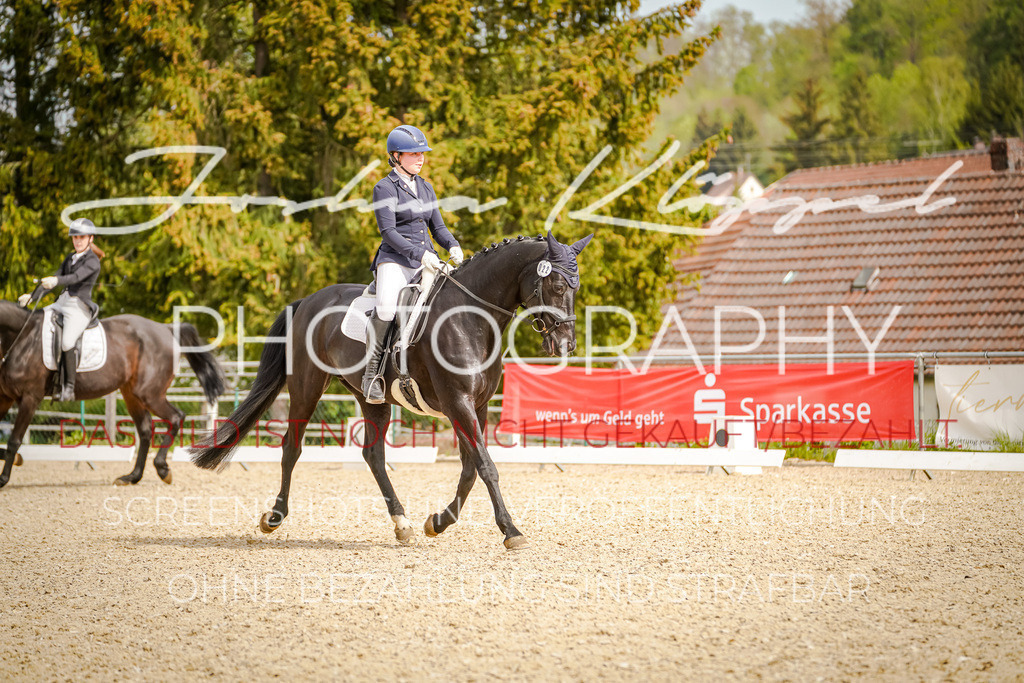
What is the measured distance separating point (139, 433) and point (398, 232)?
19.7ft

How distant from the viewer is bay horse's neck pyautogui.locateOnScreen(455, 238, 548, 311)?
268 inches

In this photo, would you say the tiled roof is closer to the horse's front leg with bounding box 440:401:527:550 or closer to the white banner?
the white banner

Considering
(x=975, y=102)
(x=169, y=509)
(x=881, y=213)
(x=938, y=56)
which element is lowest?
(x=169, y=509)

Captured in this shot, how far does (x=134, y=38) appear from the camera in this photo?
17.6 m

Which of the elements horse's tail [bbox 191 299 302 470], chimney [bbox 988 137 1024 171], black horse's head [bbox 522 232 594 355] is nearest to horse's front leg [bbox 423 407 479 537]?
black horse's head [bbox 522 232 594 355]

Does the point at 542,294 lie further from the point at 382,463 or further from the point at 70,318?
the point at 70,318

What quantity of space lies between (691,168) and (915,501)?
9.83m

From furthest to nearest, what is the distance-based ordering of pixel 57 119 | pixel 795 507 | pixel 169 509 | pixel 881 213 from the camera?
pixel 881 213, pixel 57 119, pixel 169 509, pixel 795 507

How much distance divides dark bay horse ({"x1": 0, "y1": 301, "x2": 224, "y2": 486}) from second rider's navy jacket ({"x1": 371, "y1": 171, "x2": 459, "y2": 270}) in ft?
18.0

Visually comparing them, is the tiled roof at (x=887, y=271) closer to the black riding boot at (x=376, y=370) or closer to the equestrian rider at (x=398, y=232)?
the equestrian rider at (x=398, y=232)

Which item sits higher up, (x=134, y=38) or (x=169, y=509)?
(x=134, y=38)

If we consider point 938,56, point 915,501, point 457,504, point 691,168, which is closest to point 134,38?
point 691,168

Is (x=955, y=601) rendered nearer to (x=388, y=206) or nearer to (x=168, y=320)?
(x=388, y=206)

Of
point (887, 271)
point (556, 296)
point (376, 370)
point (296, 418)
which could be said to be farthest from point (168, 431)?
point (887, 271)
